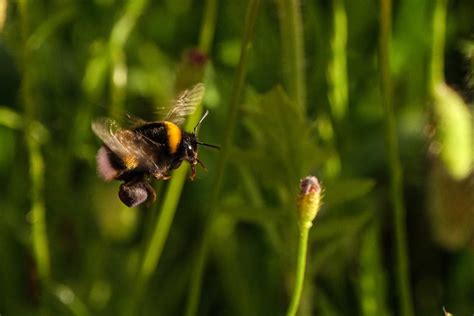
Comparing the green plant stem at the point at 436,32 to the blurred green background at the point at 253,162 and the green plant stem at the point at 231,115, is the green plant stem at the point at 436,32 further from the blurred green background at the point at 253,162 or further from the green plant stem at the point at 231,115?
the green plant stem at the point at 231,115

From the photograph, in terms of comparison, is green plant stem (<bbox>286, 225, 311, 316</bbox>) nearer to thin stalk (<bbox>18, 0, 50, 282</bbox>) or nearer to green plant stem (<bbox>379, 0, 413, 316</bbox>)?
green plant stem (<bbox>379, 0, 413, 316</bbox>)

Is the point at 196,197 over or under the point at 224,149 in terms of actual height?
over

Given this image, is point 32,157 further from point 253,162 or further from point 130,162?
point 130,162

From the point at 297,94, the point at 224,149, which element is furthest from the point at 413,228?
the point at 224,149

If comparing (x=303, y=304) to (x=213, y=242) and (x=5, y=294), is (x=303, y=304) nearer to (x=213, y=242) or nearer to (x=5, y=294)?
(x=213, y=242)

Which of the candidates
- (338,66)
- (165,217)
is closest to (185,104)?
(165,217)

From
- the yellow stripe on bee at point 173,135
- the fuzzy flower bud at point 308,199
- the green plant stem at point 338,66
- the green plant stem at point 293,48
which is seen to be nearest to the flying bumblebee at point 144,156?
the yellow stripe on bee at point 173,135

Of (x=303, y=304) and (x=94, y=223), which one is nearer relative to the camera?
(x=303, y=304)

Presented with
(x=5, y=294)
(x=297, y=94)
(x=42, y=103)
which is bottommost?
(x=297, y=94)
